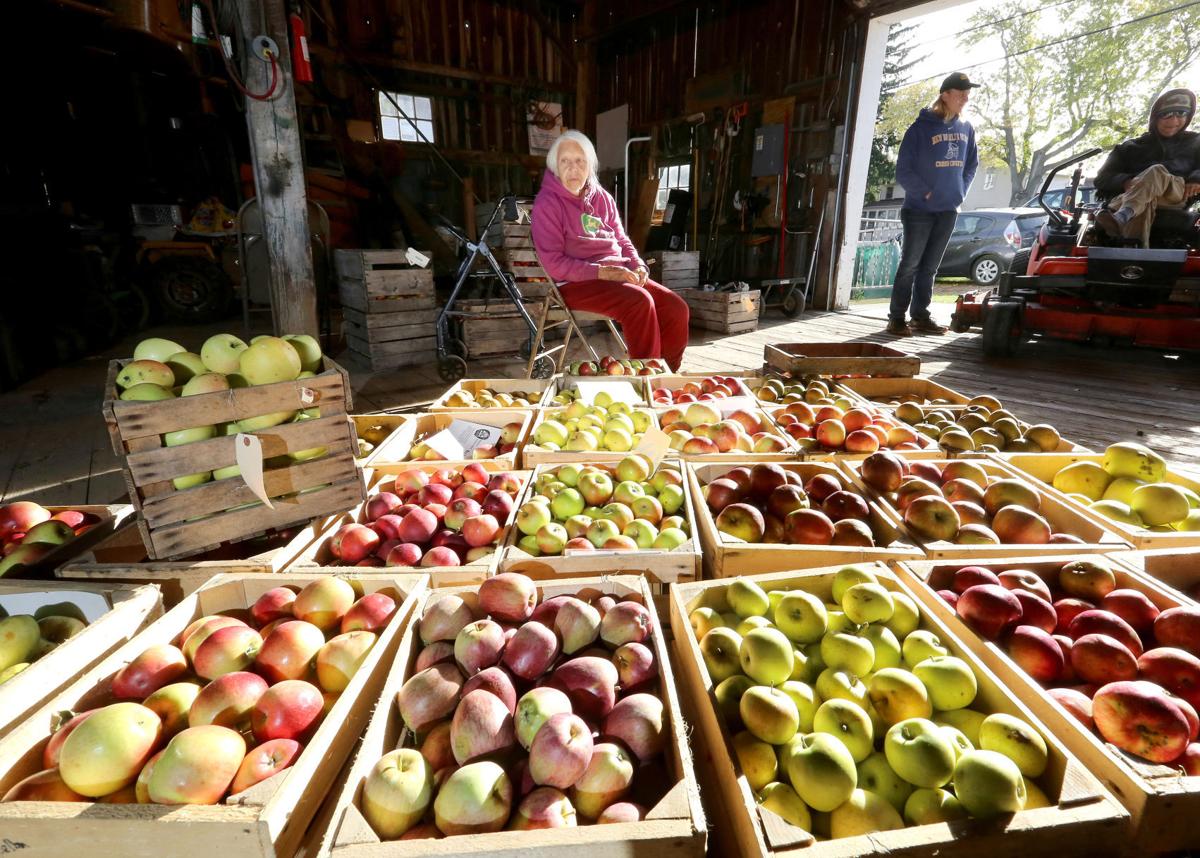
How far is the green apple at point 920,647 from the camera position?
3.87ft

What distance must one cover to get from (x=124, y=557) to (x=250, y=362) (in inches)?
27.1

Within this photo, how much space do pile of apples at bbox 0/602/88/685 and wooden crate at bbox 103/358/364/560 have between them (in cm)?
21

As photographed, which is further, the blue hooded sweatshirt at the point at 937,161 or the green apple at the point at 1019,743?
the blue hooded sweatshirt at the point at 937,161

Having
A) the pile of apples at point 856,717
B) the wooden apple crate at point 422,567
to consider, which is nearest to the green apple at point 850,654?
the pile of apples at point 856,717

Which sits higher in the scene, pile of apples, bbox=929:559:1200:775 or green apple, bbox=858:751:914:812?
pile of apples, bbox=929:559:1200:775

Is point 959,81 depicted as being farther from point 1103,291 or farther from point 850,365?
point 850,365

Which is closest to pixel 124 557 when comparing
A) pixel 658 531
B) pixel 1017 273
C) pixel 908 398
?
pixel 658 531

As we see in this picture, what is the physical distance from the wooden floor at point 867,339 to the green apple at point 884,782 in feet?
10.5

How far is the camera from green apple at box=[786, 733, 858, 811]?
900 mm

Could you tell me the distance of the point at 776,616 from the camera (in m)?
1.27

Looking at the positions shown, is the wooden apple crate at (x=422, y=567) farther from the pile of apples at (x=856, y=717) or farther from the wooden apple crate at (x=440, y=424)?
the pile of apples at (x=856, y=717)

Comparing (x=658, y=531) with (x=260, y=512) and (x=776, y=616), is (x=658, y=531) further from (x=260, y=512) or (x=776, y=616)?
(x=260, y=512)

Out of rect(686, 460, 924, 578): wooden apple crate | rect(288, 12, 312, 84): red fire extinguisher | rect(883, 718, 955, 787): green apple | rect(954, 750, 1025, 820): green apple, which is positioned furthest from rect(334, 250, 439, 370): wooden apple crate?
rect(954, 750, 1025, 820): green apple

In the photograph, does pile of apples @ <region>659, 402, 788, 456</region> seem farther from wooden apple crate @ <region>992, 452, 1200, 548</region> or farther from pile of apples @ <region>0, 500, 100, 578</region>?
pile of apples @ <region>0, 500, 100, 578</region>
